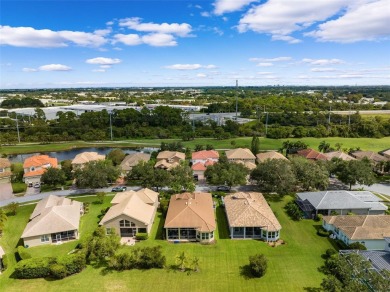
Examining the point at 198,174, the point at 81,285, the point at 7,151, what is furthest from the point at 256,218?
the point at 7,151

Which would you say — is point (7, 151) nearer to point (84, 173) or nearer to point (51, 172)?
point (51, 172)

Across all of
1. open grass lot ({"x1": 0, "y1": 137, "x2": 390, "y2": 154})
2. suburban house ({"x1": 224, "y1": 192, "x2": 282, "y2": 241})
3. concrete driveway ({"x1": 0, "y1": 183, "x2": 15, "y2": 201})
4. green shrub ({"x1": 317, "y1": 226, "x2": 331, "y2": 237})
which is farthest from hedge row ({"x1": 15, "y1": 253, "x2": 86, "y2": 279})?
open grass lot ({"x1": 0, "y1": 137, "x2": 390, "y2": 154})

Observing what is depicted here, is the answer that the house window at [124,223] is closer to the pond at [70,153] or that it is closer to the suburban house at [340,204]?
the suburban house at [340,204]

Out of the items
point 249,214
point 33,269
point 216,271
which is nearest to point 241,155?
point 249,214

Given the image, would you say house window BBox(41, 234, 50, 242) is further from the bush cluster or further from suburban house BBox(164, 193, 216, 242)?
suburban house BBox(164, 193, 216, 242)

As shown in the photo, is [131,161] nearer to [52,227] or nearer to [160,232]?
[160,232]
